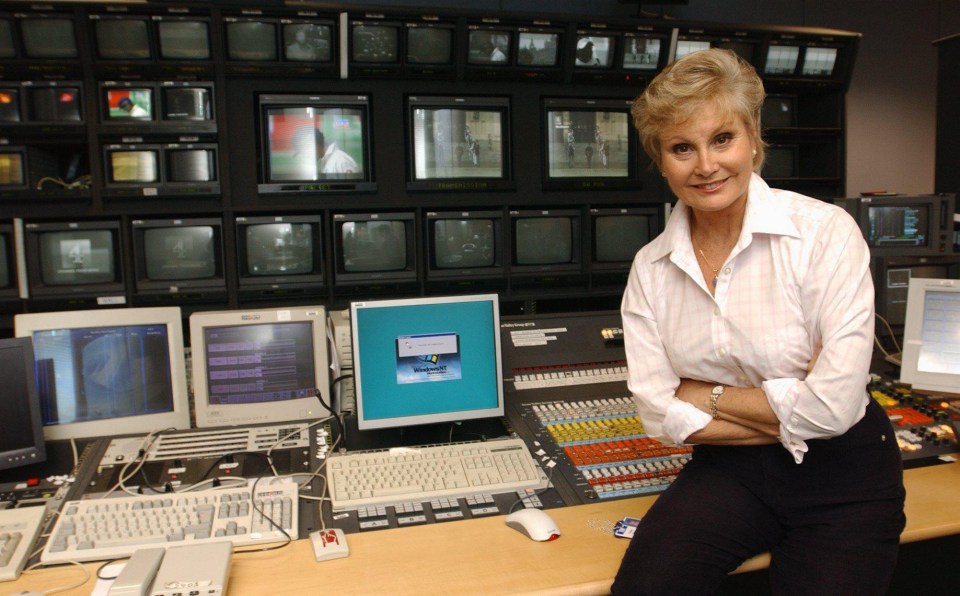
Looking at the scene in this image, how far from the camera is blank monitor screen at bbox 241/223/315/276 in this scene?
3.45 m

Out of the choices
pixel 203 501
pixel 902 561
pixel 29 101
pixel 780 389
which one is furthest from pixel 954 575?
pixel 29 101

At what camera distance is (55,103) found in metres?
3.28

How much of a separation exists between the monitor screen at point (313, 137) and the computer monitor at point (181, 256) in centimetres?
39

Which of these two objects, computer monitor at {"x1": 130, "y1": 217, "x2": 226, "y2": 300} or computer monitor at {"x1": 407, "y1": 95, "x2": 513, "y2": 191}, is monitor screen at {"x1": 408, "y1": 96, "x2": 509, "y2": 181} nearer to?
computer monitor at {"x1": 407, "y1": 95, "x2": 513, "y2": 191}

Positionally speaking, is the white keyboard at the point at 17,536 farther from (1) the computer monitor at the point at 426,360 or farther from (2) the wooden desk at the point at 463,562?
(1) the computer monitor at the point at 426,360

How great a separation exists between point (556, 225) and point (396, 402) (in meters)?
2.08

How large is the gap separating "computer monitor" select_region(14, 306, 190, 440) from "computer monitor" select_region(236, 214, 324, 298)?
1583 millimetres

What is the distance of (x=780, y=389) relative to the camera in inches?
52.6

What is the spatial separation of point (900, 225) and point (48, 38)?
12.1ft

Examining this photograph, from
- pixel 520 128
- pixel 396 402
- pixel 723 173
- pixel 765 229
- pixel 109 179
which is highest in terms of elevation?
pixel 520 128

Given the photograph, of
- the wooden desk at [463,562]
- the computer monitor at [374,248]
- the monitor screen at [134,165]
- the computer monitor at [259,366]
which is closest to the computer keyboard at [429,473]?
the wooden desk at [463,562]

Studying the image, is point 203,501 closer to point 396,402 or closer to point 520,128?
point 396,402

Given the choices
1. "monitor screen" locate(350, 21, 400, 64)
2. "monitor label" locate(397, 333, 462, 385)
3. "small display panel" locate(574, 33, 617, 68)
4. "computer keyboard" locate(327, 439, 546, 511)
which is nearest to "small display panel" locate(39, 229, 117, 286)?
"monitor screen" locate(350, 21, 400, 64)

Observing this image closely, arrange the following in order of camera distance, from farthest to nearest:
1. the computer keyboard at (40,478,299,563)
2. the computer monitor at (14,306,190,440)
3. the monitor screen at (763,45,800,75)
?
the monitor screen at (763,45,800,75), the computer monitor at (14,306,190,440), the computer keyboard at (40,478,299,563)
